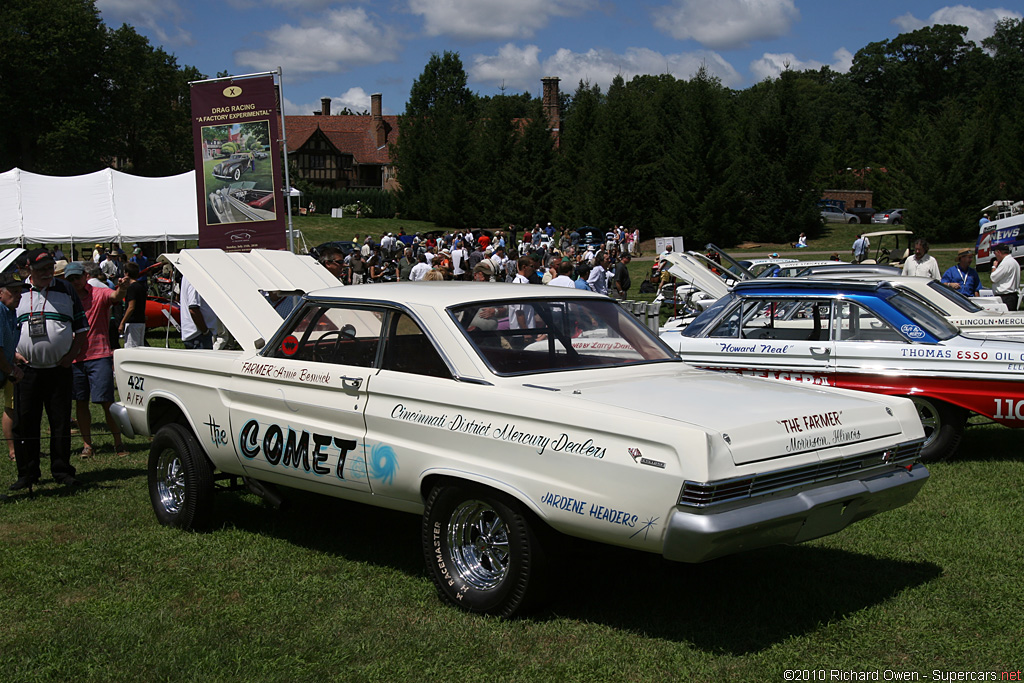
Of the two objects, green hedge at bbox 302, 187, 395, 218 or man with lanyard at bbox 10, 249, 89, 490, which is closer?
man with lanyard at bbox 10, 249, 89, 490

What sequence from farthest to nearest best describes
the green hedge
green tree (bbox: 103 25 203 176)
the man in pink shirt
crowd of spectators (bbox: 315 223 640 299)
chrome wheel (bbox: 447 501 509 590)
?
the green hedge < green tree (bbox: 103 25 203 176) < crowd of spectators (bbox: 315 223 640 299) < the man in pink shirt < chrome wheel (bbox: 447 501 509 590)

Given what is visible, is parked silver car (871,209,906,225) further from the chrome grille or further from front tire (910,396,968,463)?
the chrome grille

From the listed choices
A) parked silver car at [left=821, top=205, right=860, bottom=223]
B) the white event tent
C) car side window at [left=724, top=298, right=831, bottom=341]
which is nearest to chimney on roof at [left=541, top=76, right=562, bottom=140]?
parked silver car at [left=821, top=205, right=860, bottom=223]

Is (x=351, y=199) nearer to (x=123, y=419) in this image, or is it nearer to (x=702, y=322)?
(x=702, y=322)

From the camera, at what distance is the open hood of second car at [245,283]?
20.9 ft

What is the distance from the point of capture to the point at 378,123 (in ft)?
324

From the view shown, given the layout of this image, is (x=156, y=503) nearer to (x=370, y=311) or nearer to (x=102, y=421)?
(x=370, y=311)

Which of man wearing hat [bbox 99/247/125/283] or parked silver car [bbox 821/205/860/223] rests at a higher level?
parked silver car [bbox 821/205/860/223]

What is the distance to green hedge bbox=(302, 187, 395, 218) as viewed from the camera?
247ft

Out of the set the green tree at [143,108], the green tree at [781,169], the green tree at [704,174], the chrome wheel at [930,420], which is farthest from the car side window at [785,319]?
the green tree at [143,108]

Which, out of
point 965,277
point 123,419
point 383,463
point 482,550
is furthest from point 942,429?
point 965,277

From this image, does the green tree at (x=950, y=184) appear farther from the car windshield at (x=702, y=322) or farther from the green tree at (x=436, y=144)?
the car windshield at (x=702, y=322)

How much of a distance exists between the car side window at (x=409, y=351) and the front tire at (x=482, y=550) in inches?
25.8

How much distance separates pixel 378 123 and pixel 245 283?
3773 inches
